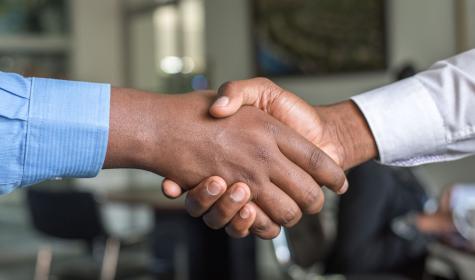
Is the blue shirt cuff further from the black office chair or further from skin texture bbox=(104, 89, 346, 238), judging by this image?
the black office chair

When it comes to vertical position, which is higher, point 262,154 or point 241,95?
point 241,95

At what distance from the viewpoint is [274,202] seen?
69.9 inches

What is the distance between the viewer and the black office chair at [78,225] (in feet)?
14.8

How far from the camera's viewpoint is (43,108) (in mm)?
1496

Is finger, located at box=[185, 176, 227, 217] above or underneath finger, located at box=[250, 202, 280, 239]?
above

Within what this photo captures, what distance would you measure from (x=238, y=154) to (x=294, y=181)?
0.15 m

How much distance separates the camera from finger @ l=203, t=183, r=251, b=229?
5.60ft

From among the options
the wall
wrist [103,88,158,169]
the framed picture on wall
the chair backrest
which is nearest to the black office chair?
the chair backrest

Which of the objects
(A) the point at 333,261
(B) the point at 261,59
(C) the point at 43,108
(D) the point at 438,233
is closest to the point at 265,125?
(C) the point at 43,108

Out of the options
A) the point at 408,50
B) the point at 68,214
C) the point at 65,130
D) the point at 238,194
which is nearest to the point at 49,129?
the point at 65,130

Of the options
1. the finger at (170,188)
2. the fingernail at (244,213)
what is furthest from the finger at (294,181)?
the finger at (170,188)

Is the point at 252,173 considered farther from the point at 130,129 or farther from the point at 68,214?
the point at 68,214

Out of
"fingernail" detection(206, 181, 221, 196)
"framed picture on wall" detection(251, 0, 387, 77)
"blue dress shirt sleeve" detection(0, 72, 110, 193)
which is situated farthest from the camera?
"framed picture on wall" detection(251, 0, 387, 77)

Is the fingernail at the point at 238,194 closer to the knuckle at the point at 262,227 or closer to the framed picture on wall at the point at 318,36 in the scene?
the knuckle at the point at 262,227
